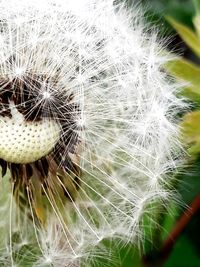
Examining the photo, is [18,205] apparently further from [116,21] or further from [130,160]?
[116,21]

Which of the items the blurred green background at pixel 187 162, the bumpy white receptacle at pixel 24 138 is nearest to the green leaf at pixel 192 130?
the blurred green background at pixel 187 162

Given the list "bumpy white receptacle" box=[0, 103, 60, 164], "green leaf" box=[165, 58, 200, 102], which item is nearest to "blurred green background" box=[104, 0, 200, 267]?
"green leaf" box=[165, 58, 200, 102]

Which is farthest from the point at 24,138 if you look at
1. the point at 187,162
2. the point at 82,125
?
the point at 187,162

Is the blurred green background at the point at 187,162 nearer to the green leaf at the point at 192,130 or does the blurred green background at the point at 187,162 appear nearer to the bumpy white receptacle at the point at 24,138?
the green leaf at the point at 192,130

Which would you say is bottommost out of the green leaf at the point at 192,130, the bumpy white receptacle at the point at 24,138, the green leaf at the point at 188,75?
the bumpy white receptacle at the point at 24,138

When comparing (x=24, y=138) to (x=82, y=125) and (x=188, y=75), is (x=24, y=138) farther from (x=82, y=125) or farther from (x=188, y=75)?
(x=188, y=75)

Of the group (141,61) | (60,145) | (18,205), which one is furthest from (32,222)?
(141,61)
